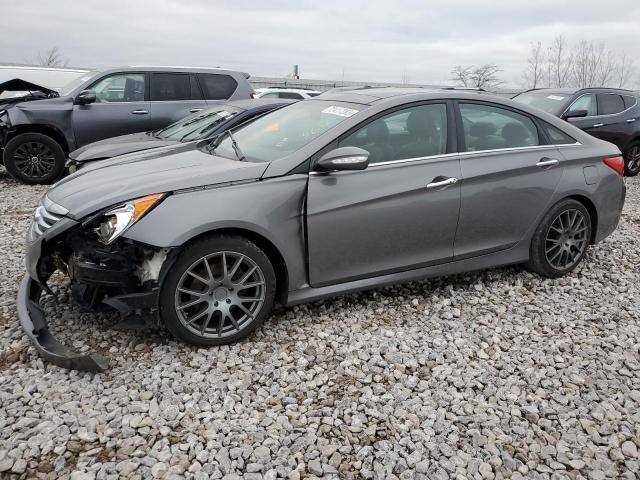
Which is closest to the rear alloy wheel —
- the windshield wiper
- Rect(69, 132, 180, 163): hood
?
Rect(69, 132, 180, 163): hood

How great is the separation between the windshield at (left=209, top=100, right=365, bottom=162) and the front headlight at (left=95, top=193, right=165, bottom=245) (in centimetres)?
82

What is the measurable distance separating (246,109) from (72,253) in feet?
12.7

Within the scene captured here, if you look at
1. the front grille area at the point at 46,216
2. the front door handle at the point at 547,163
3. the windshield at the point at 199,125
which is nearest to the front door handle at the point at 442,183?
the front door handle at the point at 547,163

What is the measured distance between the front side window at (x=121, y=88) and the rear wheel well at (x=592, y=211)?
670cm

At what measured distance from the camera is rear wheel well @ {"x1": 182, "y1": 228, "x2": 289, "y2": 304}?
323cm

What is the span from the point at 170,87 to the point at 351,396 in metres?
7.14

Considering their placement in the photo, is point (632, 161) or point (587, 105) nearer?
point (587, 105)

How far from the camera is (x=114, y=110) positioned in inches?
331

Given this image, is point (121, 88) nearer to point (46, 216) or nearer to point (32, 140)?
point (32, 140)

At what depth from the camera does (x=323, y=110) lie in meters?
4.02

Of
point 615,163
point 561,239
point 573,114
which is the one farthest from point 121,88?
point 573,114

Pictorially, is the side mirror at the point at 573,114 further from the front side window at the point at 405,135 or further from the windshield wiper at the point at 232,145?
the windshield wiper at the point at 232,145

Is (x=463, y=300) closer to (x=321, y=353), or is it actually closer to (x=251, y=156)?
(x=321, y=353)

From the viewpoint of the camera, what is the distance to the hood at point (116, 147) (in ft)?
20.3
